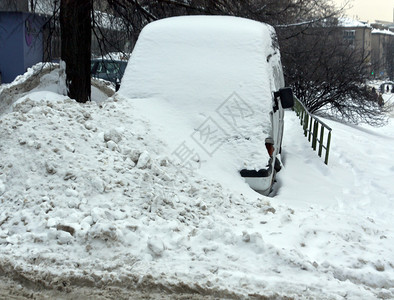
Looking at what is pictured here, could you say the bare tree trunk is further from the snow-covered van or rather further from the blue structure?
the blue structure

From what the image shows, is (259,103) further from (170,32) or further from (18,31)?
(18,31)

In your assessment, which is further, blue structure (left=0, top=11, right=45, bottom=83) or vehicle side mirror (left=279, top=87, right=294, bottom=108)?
blue structure (left=0, top=11, right=45, bottom=83)

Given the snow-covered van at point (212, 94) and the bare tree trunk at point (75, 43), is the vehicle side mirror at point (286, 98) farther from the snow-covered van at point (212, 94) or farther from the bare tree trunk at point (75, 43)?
the bare tree trunk at point (75, 43)

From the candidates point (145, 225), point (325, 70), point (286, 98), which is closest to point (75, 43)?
point (286, 98)

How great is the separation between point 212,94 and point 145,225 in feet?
7.75

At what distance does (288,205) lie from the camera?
5.14 metres

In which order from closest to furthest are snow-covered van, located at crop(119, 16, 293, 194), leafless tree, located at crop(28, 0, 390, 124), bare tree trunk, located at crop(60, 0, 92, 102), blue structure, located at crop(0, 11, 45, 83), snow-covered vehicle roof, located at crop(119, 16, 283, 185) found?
snow-covered van, located at crop(119, 16, 293, 194) → snow-covered vehicle roof, located at crop(119, 16, 283, 185) → bare tree trunk, located at crop(60, 0, 92, 102) → leafless tree, located at crop(28, 0, 390, 124) → blue structure, located at crop(0, 11, 45, 83)

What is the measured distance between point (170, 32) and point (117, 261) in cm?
390

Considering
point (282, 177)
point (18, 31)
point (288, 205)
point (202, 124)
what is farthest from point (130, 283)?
point (18, 31)

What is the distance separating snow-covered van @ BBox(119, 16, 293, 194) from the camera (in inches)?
216

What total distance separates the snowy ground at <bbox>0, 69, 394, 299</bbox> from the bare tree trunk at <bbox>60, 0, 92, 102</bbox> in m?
3.85

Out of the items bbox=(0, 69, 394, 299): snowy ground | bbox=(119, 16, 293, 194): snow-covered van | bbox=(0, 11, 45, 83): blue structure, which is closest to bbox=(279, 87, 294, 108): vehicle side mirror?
bbox=(119, 16, 293, 194): snow-covered van

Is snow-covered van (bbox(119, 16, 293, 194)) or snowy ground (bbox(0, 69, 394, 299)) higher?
snow-covered van (bbox(119, 16, 293, 194))

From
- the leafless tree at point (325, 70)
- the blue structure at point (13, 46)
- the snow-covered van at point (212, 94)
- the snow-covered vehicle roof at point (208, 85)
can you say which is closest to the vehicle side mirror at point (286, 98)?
the snow-covered van at point (212, 94)
